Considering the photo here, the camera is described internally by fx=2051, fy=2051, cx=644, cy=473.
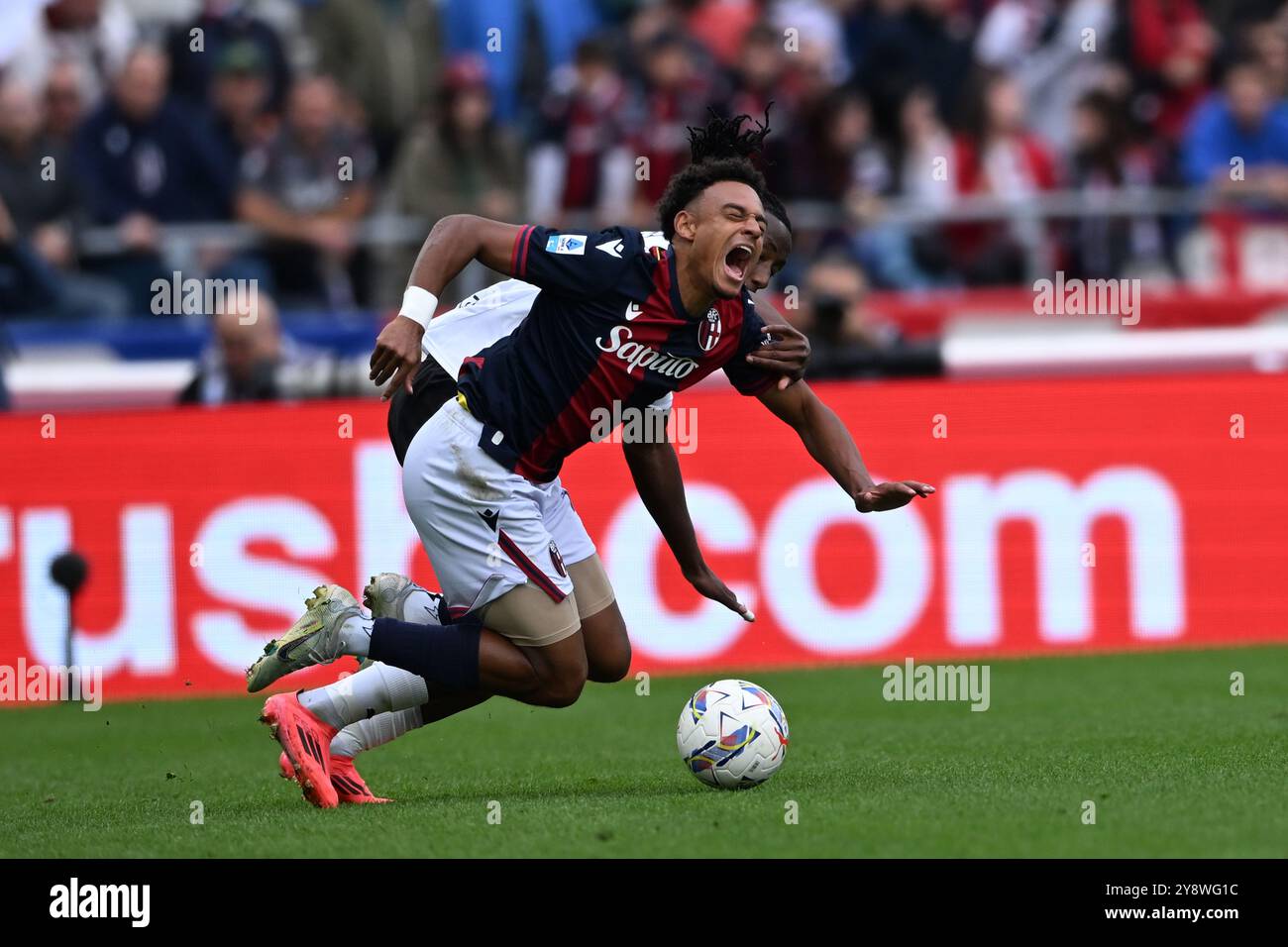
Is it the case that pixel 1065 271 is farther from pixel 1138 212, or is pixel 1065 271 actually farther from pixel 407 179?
pixel 407 179

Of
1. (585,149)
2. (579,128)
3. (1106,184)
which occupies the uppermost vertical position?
(579,128)

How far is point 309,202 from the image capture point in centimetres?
1505

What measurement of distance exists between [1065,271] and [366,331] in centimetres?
522

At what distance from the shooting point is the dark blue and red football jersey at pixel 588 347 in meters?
6.96

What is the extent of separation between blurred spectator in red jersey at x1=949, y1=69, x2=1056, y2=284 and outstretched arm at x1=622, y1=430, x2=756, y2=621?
787cm

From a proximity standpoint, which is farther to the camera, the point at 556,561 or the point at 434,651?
Result: the point at 556,561

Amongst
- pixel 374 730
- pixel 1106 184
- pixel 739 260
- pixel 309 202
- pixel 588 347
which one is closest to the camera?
pixel 739 260

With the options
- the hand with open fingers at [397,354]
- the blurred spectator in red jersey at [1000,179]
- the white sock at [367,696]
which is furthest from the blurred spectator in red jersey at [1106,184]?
the hand with open fingers at [397,354]

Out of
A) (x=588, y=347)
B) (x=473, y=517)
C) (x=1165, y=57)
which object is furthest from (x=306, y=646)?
(x=1165, y=57)

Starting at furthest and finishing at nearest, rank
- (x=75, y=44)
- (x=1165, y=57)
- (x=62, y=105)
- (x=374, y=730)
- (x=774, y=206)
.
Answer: (x=1165, y=57) < (x=75, y=44) < (x=62, y=105) < (x=774, y=206) < (x=374, y=730)

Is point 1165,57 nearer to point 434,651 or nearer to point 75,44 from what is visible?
point 75,44

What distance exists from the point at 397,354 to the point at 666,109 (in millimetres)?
9615

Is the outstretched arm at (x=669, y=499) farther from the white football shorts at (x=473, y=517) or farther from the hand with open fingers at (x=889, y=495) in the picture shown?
the hand with open fingers at (x=889, y=495)

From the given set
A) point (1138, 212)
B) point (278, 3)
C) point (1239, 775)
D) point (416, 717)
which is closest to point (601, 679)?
point (416, 717)
